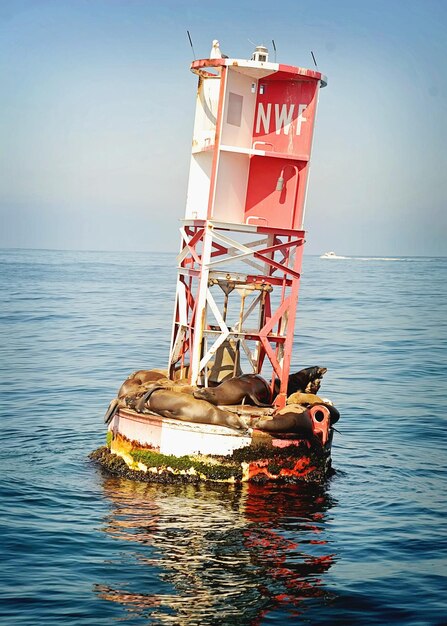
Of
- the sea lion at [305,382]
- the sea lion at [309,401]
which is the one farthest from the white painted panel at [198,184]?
the sea lion at [309,401]

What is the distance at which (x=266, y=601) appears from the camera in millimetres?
16094

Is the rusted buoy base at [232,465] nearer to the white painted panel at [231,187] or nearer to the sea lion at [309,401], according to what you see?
the sea lion at [309,401]

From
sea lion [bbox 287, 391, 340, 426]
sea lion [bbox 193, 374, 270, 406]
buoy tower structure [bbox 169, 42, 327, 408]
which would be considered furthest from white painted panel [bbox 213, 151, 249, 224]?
sea lion [bbox 287, 391, 340, 426]

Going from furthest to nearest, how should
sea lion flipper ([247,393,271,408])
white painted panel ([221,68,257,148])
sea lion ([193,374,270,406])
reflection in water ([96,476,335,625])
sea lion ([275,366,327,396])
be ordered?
sea lion ([275,366,327,396]) → white painted panel ([221,68,257,148]) → sea lion flipper ([247,393,271,408]) → sea lion ([193,374,270,406]) → reflection in water ([96,476,335,625])

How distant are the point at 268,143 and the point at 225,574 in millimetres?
10971

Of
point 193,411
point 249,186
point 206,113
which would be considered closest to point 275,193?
point 249,186

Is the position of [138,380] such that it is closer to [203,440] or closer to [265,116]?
[203,440]

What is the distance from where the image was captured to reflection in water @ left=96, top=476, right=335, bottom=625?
15906 millimetres

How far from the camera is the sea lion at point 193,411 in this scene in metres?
22.1

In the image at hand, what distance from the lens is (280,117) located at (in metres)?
24.0

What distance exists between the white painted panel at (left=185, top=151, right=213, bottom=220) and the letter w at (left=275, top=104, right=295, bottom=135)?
1.84m

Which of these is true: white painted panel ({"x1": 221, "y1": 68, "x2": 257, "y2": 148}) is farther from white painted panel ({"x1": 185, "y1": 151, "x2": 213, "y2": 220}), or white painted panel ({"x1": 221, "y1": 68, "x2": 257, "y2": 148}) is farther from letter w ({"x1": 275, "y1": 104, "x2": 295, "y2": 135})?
white painted panel ({"x1": 185, "y1": 151, "x2": 213, "y2": 220})

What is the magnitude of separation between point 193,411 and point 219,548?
4.30 m

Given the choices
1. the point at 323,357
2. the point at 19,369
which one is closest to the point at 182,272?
the point at 19,369
